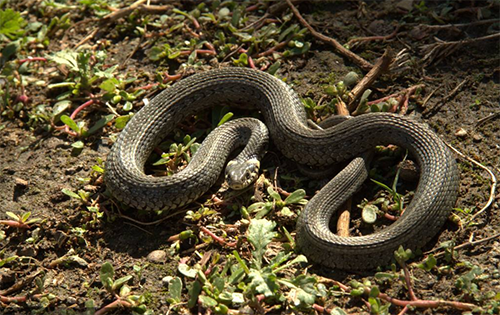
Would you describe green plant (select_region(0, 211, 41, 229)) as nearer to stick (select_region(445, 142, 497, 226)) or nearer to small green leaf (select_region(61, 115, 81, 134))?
small green leaf (select_region(61, 115, 81, 134))

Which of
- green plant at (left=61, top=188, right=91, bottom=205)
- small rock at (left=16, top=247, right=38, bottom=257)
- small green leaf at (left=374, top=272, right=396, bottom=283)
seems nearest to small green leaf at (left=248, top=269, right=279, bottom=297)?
small green leaf at (left=374, top=272, right=396, bottom=283)

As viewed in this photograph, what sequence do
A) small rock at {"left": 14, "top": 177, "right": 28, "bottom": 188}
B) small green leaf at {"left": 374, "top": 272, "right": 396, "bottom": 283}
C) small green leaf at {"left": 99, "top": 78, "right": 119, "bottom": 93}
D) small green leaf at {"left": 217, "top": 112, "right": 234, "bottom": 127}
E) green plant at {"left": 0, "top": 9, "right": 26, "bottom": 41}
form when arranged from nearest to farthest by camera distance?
small green leaf at {"left": 374, "top": 272, "right": 396, "bottom": 283} < small rock at {"left": 14, "top": 177, "right": 28, "bottom": 188} < small green leaf at {"left": 217, "top": 112, "right": 234, "bottom": 127} < small green leaf at {"left": 99, "top": 78, "right": 119, "bottom": 93} < green plant at {"left": 0, "top": 9, "right": 26, "bottom": 41}

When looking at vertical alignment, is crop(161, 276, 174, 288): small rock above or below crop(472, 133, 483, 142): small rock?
below

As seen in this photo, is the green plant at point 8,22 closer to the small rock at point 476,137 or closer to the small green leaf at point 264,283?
the small green leaf at point 264,283

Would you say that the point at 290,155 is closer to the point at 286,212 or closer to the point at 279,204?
the point at 279,204

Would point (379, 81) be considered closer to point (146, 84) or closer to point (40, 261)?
point (146, 84)

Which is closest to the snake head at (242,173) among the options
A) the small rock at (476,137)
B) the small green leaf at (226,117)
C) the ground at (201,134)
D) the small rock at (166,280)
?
the ground at (201,134)
